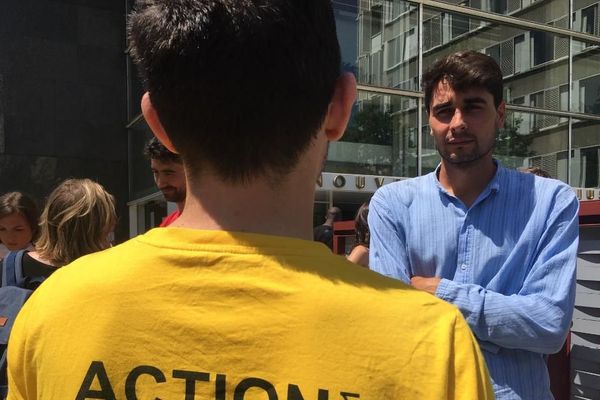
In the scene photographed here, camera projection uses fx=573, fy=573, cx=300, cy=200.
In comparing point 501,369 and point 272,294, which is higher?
point 272,294

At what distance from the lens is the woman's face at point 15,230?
12.0 feet

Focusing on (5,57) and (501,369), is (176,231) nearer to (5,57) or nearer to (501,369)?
(501,369)

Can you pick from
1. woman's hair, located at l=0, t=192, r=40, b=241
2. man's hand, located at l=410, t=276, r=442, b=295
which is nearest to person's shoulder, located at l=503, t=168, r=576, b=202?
man's hand, located at l=410, t=276, r=442, b=295

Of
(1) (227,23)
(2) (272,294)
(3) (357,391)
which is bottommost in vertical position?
(3) (357,391)

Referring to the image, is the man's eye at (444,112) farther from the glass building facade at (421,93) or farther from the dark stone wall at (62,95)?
the dark stone wall at (62,95)

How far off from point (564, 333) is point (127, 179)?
12166 millimetres

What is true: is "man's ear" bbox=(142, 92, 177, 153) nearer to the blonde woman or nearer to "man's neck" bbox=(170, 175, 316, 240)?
"man's neck" bbox=(170, 175, 316, 240)

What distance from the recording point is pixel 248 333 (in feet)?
2.47

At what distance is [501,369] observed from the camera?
173 cm

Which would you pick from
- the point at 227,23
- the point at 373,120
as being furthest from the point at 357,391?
the point at 373,120

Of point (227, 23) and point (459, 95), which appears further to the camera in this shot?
point (459, 95)

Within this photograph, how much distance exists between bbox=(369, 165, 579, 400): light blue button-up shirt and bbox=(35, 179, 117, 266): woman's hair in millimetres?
1399

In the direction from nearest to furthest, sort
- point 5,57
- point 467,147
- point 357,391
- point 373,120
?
point 357,391, point 467,147, point 373,120, point 5,57

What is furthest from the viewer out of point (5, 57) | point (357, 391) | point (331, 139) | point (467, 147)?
point (5, 57)
